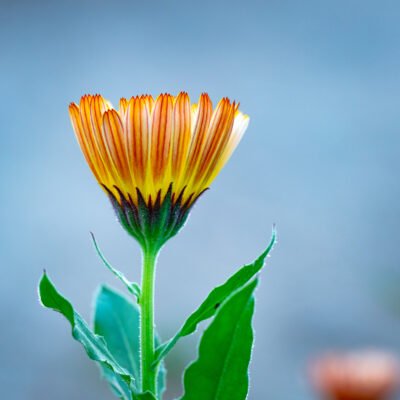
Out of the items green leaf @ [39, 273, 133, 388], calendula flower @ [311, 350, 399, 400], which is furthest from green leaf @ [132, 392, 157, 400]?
calendula flower @ [311, 350, 399, 400]

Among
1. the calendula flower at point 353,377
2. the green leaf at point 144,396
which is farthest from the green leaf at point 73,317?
the calendula flower at point 353,377

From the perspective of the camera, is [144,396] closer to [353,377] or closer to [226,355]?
[226,355]

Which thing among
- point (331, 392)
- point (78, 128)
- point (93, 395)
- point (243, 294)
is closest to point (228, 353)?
point (243, 294)

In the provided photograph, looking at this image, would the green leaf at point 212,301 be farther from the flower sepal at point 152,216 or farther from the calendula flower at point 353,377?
the calendula flower at point 353,377

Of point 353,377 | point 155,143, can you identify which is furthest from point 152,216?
point 353,377

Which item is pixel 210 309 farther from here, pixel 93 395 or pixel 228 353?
pixel 93 395

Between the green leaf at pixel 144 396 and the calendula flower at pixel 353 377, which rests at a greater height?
the calendula flower at pixel 353 377
